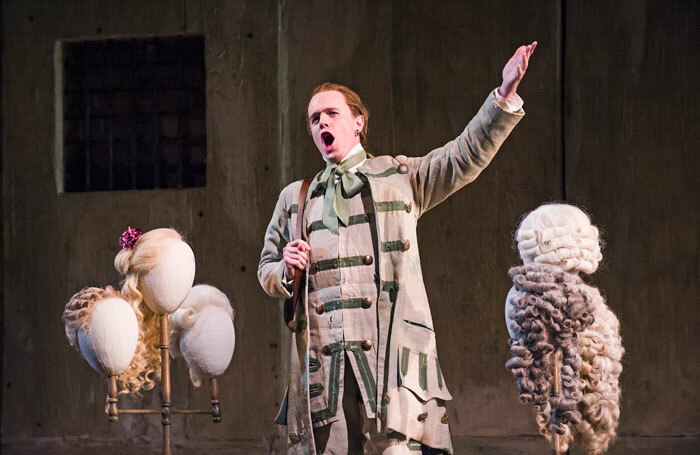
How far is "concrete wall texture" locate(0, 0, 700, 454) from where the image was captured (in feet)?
16.0

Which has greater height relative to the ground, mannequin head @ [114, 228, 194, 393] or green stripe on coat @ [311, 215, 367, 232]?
green stripe on coat @ [311, 215, 367, 232]

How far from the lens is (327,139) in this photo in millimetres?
3600

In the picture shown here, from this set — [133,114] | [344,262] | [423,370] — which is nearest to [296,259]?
[344,262]

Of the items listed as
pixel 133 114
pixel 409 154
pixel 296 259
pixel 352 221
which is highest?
pixel 133 114

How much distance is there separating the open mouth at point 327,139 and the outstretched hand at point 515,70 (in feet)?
2.17

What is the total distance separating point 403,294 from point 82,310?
113 centimetres

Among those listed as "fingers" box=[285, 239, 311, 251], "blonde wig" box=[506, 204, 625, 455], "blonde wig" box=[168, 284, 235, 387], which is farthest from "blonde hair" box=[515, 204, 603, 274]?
"blonde wig" box=[168, 284, 235, 387]

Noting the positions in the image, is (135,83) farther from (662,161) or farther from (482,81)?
(662,161)

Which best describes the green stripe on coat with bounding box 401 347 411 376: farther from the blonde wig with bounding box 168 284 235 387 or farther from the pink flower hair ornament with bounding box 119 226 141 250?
the pink flower hair ornament with bounding box 119 226 141 250

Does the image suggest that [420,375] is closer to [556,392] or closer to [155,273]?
[556,392]

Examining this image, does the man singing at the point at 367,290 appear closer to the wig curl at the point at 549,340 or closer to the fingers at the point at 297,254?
the fingers at the point at 297,254

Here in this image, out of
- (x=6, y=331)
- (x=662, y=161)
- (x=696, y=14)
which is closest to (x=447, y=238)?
(x=662, y=161)

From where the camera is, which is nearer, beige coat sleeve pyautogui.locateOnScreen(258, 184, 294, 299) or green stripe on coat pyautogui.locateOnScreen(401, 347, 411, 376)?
green stripe on coat pyautogui.locateOnScreen(401, 347, 411, 376)

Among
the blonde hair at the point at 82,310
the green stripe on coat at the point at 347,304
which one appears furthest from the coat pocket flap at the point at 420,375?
the blonde hair at the point at 82,310
